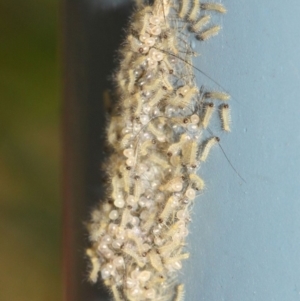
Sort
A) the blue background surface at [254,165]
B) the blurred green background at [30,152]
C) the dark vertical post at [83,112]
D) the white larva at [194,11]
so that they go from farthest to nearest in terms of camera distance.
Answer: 1. the blurred green background at [30,152]
2. the dark vertical post at [83,112]
3. the white larva at [194,11]
4. the blue background surface at [254,165]

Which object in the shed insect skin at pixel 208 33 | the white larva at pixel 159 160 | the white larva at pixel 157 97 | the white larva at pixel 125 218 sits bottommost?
the white larva at pixel 125 218

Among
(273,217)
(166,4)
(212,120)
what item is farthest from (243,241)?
(166,4)

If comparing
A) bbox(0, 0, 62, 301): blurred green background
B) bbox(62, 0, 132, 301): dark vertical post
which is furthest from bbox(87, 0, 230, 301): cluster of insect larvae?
bbox(0, 0, 62, 301): blurred green background

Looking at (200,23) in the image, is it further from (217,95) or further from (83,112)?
(83,112)

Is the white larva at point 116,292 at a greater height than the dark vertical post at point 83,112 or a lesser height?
lesser

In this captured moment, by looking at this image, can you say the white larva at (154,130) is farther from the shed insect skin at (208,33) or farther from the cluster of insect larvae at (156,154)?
the shed insect skin at (208,33)

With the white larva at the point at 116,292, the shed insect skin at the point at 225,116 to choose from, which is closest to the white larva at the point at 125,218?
the white larva at the point at 116,292

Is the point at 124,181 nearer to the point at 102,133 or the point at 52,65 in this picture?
the point at 102,133
